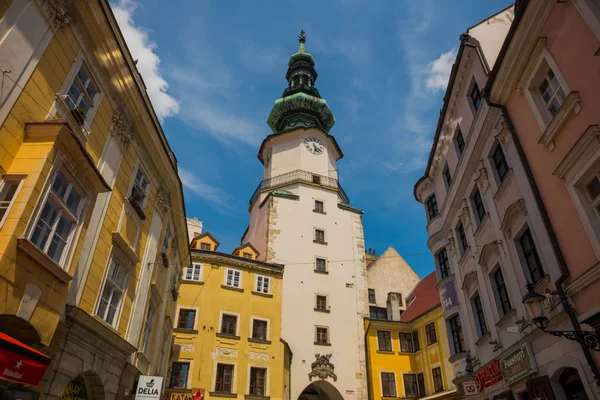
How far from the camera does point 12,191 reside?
725cm

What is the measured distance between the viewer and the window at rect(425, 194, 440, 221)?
2026cm

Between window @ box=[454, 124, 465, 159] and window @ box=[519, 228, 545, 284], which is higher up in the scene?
window @ box=[454, 124, 465, 159]

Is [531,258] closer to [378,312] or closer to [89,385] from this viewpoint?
[89,385]

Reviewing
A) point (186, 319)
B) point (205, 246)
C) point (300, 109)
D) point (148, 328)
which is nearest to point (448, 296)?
point (148, 328)

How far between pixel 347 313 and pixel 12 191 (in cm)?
2785

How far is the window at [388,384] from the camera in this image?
29766 mm

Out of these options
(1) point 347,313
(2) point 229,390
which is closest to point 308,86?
(1) point 347,313

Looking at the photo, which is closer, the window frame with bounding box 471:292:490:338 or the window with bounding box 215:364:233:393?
the window frame with bounding box 471:292:490:338

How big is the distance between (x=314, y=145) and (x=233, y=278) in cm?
1776

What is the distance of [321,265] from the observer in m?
33.6

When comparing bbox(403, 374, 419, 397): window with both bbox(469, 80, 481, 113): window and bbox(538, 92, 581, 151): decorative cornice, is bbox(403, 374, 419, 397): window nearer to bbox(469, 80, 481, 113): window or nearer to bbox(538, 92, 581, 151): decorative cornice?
bbox(469, 80, 481, 113): window

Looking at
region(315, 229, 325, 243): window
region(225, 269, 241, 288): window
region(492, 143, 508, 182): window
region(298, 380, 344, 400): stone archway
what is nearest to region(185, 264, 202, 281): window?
region(225, 269, 241, 288): window

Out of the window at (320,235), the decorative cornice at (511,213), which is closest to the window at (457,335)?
the decorative cornice at (511,213)

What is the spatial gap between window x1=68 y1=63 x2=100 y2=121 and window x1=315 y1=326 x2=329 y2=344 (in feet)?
80.2
